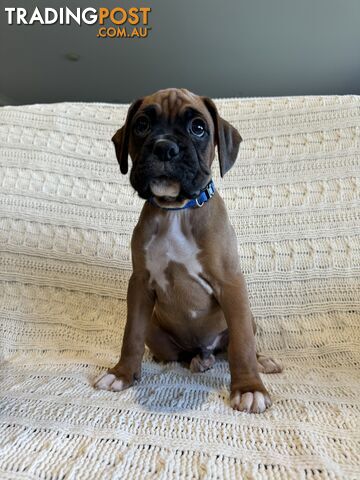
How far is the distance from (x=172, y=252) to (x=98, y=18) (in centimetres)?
205

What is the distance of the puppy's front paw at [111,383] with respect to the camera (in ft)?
4.91

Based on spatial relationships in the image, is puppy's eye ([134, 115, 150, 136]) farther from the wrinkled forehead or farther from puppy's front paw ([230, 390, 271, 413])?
puppy's front paw ([230, 390, 271, 413])

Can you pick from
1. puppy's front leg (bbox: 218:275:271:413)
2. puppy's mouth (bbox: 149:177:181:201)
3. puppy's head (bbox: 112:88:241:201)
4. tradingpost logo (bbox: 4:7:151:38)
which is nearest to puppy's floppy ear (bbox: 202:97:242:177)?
puppy's head (bbox: 112:88:241:201)

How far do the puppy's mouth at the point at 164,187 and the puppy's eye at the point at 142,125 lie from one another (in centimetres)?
23

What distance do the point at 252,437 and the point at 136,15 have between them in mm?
2595

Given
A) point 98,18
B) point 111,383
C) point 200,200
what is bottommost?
point 111,383

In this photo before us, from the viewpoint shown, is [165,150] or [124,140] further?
[124,140]

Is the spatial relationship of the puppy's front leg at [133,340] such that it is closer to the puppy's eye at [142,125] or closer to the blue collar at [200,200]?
the blue collar at [200,200]

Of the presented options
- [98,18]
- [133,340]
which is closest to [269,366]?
[133,340]

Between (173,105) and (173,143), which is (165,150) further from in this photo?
(173,105)

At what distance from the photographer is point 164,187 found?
1.39 m

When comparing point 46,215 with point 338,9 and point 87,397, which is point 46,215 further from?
point 338,9

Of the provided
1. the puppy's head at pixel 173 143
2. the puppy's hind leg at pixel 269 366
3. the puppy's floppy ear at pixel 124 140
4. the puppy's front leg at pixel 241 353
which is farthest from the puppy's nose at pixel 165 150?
the puppy's hind leg at pixel 269 366

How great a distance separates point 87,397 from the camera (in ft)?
4.61
